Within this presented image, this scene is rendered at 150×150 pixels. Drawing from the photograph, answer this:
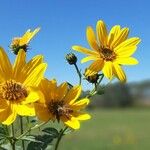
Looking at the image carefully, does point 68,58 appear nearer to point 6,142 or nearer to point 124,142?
point 6,142

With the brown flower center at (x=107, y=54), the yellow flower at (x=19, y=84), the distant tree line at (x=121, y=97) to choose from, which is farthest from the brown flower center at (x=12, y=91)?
the distant tree line at (x=121, y=97)

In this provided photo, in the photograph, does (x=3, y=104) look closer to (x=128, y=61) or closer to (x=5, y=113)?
(x=5, y=113)

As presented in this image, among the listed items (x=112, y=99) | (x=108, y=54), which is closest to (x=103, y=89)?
(x=108, y=54)

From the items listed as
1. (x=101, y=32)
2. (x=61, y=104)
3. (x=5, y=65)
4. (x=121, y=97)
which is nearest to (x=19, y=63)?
(x=5, y=65)

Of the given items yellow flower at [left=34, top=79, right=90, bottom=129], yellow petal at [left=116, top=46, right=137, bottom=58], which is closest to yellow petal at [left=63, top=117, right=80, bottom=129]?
yellow flower at [left=34, top=79, right=90, bottom=129]

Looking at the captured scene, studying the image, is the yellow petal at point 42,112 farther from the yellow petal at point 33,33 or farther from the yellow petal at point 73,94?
the yellow petal at point 33,33

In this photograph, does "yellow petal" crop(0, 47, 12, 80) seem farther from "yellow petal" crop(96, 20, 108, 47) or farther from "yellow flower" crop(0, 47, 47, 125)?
"yellow petal" crop(96, 20, 108, 47)
